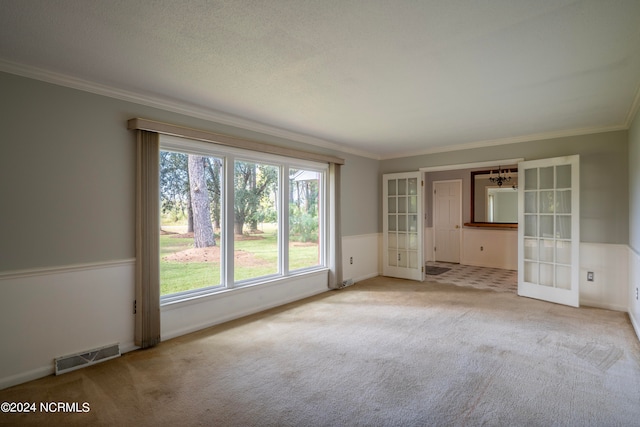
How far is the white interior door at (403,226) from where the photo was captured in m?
5.92

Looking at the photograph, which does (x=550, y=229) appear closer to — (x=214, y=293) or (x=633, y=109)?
(x=633, y=109)

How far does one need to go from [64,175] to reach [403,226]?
521 cm

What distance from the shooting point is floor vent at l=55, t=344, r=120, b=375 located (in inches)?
102

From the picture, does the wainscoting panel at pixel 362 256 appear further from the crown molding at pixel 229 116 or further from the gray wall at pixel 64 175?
the gray wall at pixel 64 175

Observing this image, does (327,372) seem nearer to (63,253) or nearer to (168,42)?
(63,253)

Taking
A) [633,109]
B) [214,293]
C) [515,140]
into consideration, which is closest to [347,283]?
[214,293]

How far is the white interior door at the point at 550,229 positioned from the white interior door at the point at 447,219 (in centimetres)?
325

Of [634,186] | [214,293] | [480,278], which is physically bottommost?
[480,278]

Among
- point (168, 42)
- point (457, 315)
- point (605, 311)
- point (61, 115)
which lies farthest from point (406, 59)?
point (605, 311)

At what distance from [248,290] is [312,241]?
149cm

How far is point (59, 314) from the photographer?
103 inches

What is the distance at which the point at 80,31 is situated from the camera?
6.50 ft

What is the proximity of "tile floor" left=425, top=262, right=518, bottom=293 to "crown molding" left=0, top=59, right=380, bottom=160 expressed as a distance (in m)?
3.63

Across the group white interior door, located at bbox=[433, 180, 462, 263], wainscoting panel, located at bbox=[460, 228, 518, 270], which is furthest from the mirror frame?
white interior door, located at bbox=[433, 180, 462, 263]
